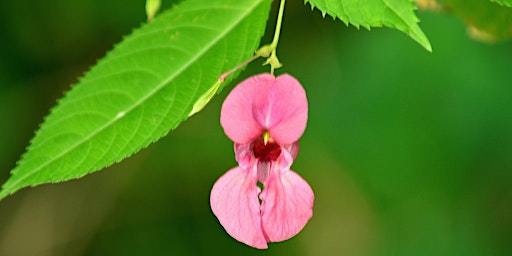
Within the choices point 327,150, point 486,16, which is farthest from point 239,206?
point 327,150

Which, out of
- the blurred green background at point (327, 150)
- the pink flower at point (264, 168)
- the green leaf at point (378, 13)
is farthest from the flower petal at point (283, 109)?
the blurred green background at point (327, 150)

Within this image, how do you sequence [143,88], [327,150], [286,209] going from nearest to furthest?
[286,209]
[143,88]
[327,150]

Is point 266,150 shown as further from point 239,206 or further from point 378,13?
point 378,13

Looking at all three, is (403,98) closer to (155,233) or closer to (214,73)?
(155,233)

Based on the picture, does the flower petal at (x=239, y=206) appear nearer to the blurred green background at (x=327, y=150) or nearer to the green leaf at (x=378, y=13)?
the green leaf at (x=378, y=13)

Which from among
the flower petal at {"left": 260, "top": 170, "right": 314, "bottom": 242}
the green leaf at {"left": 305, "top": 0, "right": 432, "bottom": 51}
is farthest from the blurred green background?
the flower petal at {"left": 260, "top": 170, "right": 314, "bottom": 242}

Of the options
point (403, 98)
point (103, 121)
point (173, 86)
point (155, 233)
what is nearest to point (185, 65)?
point (173, 86)
